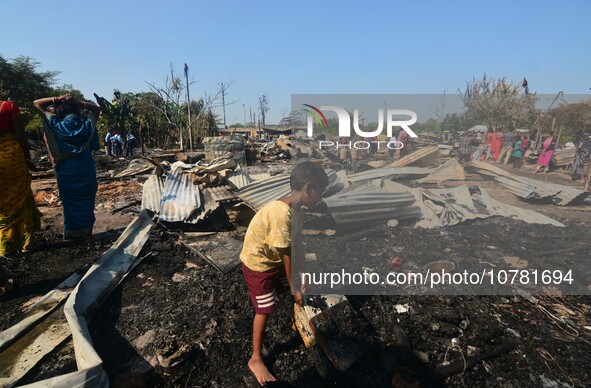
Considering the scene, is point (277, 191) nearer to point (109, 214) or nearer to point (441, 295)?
point (441, 295)

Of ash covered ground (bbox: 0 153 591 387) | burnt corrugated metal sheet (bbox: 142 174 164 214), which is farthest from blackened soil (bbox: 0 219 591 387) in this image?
burnt corrugated metal sheet (bbox: 142 174 164 214)

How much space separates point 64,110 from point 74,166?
74cm

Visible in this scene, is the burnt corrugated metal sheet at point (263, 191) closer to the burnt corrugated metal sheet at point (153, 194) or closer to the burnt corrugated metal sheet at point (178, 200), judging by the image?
the burnt corrugated metal sheet at point (178, 200)

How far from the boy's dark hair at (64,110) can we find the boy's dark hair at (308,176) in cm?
369

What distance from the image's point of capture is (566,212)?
4594mm

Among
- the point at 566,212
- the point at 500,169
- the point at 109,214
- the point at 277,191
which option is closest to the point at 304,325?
the point at 277,191

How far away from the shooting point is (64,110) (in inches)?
158

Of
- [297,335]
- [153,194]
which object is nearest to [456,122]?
[297,335]

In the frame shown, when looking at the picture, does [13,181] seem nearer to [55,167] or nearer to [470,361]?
[55,167]

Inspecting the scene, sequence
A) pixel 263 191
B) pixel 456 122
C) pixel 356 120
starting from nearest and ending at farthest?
1. pixel 356 120
2. pixel 456 122
3. pixel 263 191

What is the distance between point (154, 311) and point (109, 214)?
396 centimetres

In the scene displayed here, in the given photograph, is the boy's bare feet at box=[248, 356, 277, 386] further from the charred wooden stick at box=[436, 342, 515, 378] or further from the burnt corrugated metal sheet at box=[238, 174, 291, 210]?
the burnt corrugated metal sheet at box=[238, 174, 291, 210]

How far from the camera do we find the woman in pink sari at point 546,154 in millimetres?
5539

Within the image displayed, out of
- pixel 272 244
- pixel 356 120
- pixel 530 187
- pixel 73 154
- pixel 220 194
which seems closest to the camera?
pixel 272 244
